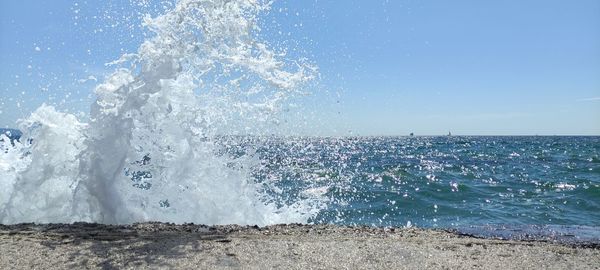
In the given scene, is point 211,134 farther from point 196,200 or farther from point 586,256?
point 586,256

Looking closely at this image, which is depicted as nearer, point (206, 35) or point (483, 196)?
point (206, 35)

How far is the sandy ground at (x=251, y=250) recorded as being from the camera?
489 centimetres

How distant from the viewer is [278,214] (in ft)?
32.7

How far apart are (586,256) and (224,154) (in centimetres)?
609

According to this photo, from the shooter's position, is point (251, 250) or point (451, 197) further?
point (451, 197)

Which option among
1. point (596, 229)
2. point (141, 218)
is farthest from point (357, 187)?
point (141, 218)

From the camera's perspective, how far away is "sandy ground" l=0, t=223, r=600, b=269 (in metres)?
4.89

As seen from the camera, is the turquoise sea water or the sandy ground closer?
the sandy ground

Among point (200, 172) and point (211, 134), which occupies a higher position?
point (211, 134)

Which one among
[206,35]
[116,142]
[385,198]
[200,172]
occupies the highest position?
[206,35]

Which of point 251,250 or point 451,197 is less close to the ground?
point 251,250

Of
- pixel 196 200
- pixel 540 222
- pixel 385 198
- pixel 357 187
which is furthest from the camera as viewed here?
pixel 357 187

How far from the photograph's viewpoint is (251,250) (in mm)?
5316

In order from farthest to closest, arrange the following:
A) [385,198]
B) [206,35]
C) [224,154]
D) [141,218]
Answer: [385,198] < [224,154] < [141,218] < [206,35]
